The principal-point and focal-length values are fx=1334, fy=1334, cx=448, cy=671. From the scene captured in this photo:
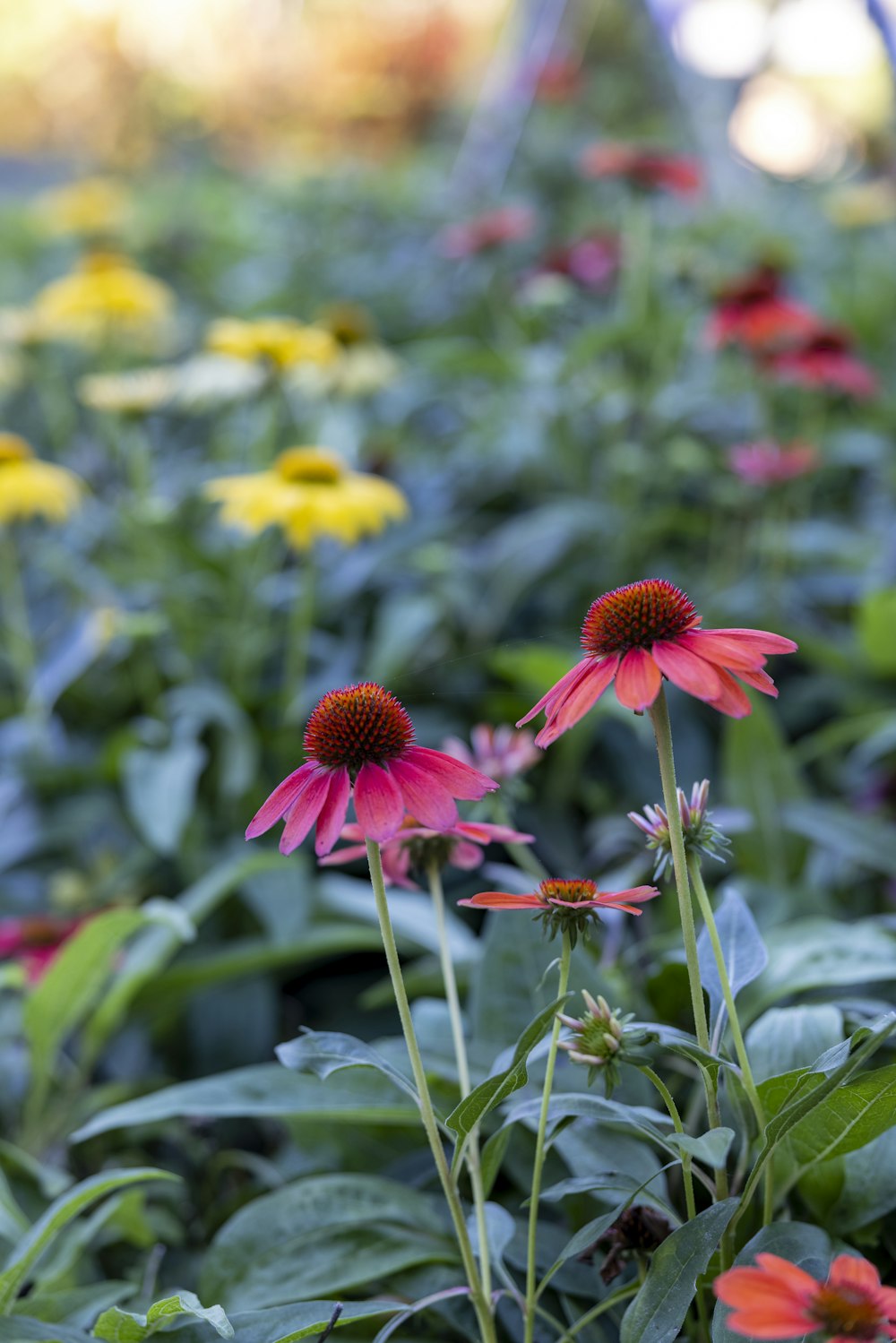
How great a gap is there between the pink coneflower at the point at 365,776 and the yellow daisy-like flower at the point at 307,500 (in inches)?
32.1

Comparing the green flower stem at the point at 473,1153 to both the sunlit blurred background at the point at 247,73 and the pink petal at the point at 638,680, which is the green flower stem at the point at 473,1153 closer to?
the pink petal at the point at 638,680

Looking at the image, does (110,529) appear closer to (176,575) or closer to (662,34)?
(176,575)

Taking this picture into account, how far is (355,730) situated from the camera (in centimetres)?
50

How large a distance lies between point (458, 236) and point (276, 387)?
83 centimetres

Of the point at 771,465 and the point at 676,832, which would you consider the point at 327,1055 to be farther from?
the point at 771,465

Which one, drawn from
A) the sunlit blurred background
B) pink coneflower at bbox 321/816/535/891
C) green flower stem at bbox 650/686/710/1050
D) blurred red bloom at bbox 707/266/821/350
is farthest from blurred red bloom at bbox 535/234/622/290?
the sunlit blurred background

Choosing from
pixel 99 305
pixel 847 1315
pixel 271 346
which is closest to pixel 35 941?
pixel 271 346

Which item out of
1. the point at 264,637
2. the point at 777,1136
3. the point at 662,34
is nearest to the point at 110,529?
the point at 264,637

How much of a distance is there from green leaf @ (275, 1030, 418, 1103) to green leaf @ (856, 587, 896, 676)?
3.30 feet

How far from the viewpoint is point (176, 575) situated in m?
1.73

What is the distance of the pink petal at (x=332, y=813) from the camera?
48 centimetres

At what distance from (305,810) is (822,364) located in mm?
1362

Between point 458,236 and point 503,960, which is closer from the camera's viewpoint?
point 503,960

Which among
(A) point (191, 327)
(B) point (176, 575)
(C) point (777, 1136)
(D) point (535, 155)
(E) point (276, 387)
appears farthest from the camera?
(D) point (535, 155)
